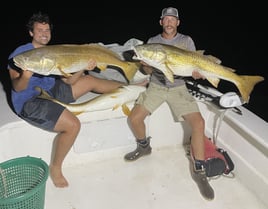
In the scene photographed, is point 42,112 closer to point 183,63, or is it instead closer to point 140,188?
point 140,188

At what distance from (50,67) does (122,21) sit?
12.0 m

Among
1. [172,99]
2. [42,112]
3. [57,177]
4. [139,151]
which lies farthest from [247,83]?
[57,177]

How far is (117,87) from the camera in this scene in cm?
341

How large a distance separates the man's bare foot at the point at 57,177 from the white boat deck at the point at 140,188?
0.05 metres

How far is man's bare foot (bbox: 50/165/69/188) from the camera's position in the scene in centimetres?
300

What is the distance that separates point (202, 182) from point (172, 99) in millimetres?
807

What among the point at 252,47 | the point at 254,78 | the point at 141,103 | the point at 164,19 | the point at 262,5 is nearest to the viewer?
the point at 254,78

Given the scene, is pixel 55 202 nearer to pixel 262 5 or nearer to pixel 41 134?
pixel 41 134

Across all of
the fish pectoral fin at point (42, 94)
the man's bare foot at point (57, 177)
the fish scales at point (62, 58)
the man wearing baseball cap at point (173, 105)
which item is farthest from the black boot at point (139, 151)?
the fish pectoral fin at point (42, 94)

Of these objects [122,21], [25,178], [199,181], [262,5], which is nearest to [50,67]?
[25,178]

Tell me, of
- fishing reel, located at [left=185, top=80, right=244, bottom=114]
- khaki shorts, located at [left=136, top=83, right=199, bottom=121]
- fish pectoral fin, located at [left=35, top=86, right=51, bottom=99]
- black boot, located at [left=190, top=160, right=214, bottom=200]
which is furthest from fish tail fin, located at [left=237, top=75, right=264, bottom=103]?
fish pectoral fin, located at [left=35, top=86, right=51, bottom=99]

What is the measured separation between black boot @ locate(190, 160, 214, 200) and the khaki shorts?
0.49m

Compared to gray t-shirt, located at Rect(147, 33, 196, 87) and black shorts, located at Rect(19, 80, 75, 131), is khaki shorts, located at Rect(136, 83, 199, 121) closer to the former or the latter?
gray t-shirt, located at Rect(147, 33, 196, 87)

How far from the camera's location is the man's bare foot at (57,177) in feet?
9.86
